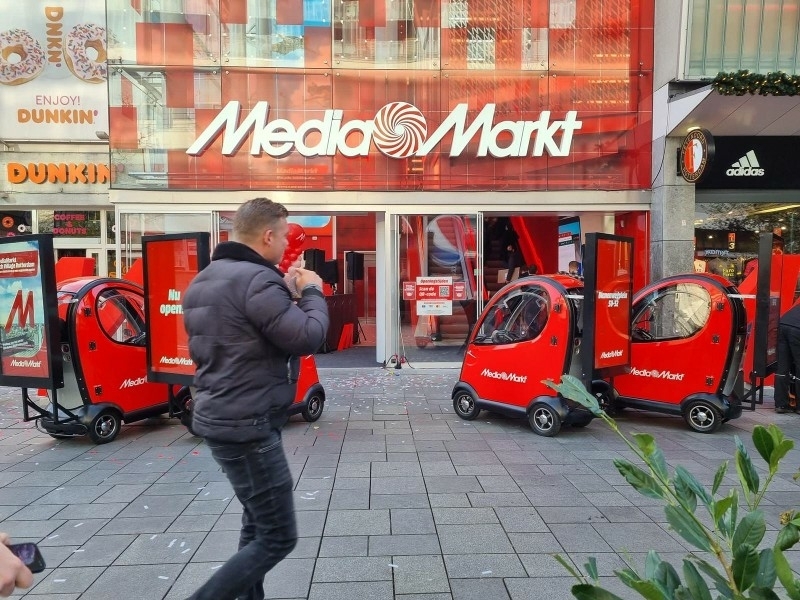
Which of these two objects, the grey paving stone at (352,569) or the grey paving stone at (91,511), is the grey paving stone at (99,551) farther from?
the grey paving stone at (352,569)

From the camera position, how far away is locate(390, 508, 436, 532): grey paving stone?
12.3 ft

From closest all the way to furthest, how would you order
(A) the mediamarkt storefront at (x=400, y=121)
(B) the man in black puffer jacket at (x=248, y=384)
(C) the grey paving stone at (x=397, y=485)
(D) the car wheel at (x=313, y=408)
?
1. (B) the man in black puffer jacket at (x=248, y=384)
2. (C) the grey paving stone at (x=397, y=485)
3. (D) the car wheel at (x=313, y=408)
4. (A) the mediamarkt storefront at (x=400, y=121)

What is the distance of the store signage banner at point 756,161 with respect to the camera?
1059cm

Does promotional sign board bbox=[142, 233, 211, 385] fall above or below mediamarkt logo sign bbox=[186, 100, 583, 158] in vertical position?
below

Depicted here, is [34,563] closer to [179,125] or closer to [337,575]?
[337,575]

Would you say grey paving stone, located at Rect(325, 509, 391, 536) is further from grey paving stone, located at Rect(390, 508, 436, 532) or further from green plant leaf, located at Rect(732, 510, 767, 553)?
green plant leaf, located at Rect(732, 510, 767, 553)

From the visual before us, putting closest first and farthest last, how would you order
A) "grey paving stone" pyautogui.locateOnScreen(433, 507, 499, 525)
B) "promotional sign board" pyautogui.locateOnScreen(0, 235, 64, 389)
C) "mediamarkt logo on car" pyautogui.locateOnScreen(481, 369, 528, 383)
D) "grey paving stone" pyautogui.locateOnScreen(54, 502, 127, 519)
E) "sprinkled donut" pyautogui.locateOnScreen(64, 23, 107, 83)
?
"grey paving stone" pyautogui.locateOnScreen(433, 507, 499, 525), "grey paving stone" pyautogui.locateOnScreen(54, 502, 127, 519), "promotional sign board" pyautogui.locateOnScreen(0, 235, 64, 389), "mediamarkt logo on car" pyautogui.locateOnScreen(481, 369, 528, 383), "sprinkled donut" pyautogui.locateOnScreen(64, 23, 107, 83)

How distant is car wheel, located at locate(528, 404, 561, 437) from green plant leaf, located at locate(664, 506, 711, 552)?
15.2ft

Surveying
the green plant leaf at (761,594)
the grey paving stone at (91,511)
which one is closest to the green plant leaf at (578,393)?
the green plant leaf at (761,594)

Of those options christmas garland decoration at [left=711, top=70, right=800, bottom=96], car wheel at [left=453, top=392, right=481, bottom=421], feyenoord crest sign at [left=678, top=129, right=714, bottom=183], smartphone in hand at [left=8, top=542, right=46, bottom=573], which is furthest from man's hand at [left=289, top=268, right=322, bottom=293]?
christmas garland decoration at [left=711, top=70, right=800, bottom=96]

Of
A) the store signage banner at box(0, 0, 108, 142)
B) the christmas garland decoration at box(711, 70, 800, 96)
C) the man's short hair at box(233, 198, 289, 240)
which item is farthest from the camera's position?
the store signage banner at box(0, 0, 108, 142)

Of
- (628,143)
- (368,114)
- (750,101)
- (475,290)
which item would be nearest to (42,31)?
(368,114)

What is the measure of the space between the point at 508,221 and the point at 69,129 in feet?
39.0

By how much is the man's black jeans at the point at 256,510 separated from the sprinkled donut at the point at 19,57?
52.2 feet
